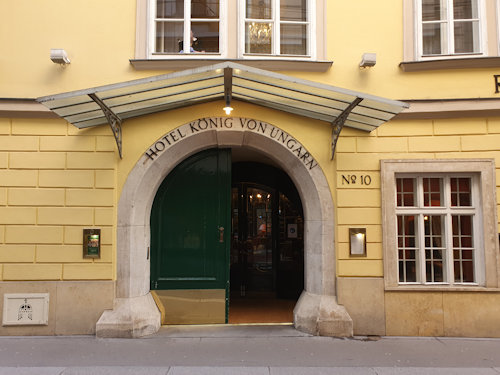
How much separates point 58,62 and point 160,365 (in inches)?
189

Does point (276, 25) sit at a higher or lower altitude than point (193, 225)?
higher

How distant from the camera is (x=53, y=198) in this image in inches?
216

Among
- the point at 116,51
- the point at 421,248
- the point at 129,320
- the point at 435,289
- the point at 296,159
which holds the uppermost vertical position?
the point at 116,51

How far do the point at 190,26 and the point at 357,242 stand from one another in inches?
180

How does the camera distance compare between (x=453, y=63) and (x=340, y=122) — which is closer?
(x=340, y=122)

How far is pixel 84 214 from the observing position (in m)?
5.48

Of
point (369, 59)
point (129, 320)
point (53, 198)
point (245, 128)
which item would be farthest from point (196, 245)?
point (369, 59)

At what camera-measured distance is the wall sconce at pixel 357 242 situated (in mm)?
5508

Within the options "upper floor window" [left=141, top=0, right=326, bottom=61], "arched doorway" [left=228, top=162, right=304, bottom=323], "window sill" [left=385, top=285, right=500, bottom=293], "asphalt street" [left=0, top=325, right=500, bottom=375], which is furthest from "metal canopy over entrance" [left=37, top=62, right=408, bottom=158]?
"asphalt street" [left=0, top=325, right=500, bottom=375]

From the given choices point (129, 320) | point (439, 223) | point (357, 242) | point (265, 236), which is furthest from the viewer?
point (265, 236)

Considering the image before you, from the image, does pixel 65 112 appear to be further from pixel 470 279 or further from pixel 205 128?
pixel 470 279

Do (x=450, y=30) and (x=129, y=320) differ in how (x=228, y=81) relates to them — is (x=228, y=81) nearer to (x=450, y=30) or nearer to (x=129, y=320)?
(x=129, y=320)

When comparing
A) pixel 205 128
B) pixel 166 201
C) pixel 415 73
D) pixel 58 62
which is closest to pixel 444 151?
pixel 415 73

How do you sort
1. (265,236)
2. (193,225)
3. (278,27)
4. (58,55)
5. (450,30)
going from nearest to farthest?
(58,55)
(450,30)
(278,27)
(193,225)
(265,236)
